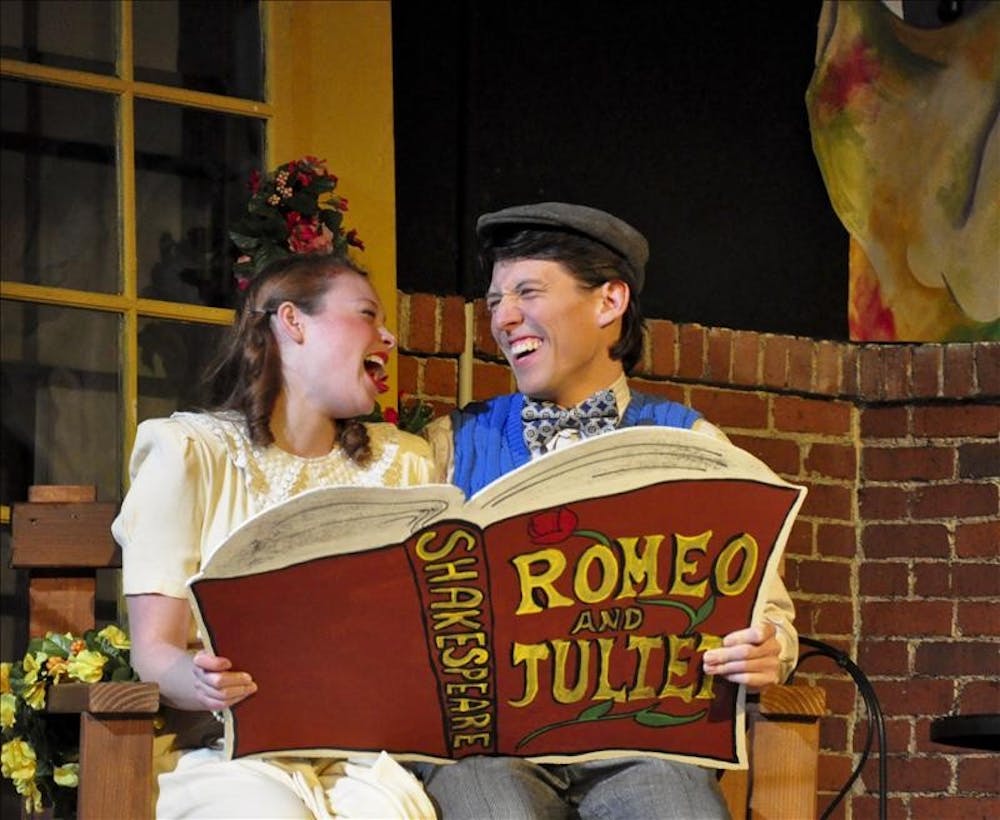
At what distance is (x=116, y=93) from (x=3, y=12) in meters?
0.24

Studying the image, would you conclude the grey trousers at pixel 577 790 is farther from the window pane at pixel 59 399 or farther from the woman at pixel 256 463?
the window pane at pixel 59 399

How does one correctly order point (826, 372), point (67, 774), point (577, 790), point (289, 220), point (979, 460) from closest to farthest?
point (577, 790)
point (67, 774)
point (289, 220)
point (979, 460)
point (826, 372)

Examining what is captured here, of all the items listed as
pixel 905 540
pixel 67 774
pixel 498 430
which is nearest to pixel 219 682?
pixel 67 774

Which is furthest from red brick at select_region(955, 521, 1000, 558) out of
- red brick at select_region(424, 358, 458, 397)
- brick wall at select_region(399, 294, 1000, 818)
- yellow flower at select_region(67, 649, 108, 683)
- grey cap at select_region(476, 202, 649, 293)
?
yellow flower at select_region(67, 649, 108, 683)

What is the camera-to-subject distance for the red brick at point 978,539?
432cm

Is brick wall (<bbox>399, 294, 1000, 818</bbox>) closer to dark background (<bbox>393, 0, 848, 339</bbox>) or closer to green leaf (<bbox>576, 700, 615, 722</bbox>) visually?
dark background (<bbox>393, 0, 848, 339</bbox>)

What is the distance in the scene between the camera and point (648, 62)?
4336 mm

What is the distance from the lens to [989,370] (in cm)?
435

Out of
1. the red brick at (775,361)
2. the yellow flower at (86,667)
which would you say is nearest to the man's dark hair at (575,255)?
the yellow flower at (86,667)

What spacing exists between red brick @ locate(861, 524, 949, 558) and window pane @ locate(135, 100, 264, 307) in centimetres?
146

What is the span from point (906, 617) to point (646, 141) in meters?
1.12

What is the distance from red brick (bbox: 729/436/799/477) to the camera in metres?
4.36

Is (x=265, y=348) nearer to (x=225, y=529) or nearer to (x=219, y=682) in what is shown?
(x=225, y=529)

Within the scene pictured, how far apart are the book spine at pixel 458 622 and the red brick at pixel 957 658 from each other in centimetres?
187
